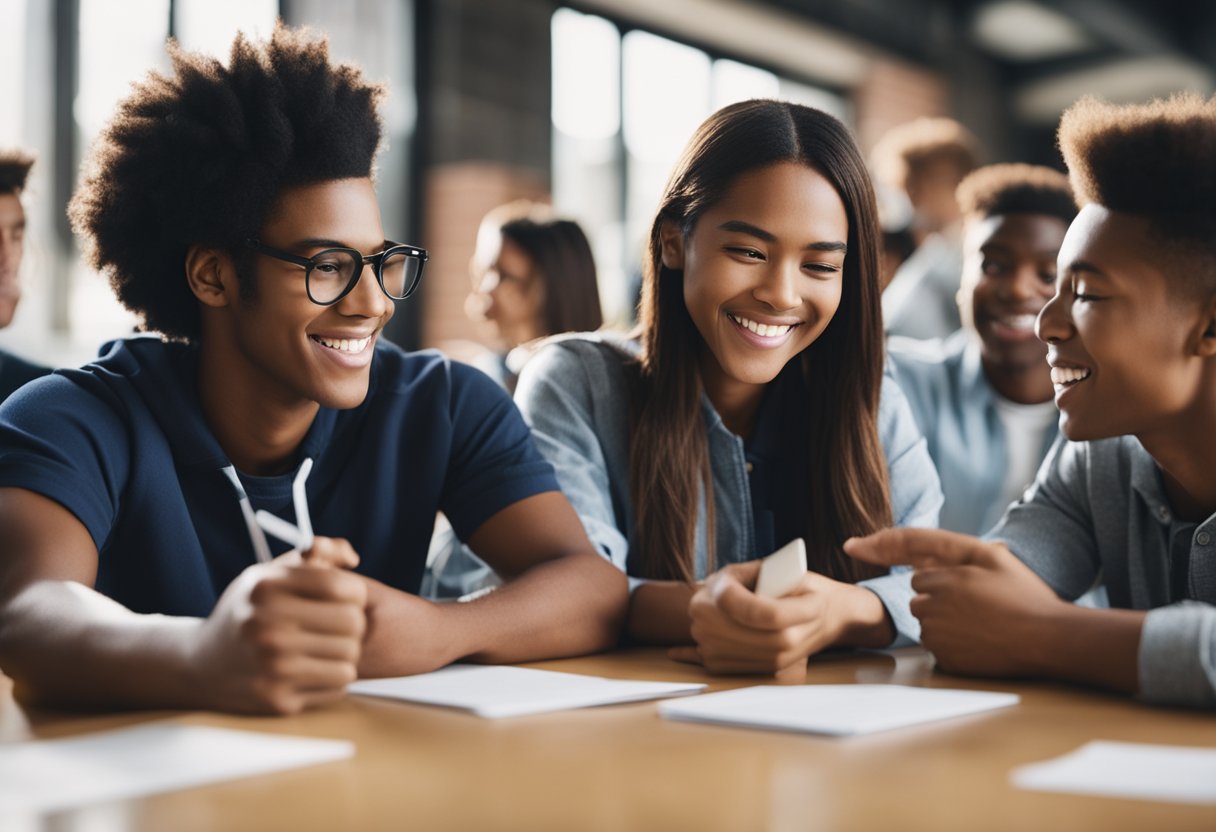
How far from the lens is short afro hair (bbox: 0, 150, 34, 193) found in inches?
96.5

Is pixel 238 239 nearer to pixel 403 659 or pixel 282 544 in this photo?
pixel 282 544

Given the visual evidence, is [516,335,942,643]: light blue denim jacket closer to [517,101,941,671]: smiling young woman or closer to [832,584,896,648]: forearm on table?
[517,101,941,671]: smiling young woman

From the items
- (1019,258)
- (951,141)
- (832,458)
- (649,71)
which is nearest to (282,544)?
(832,458)

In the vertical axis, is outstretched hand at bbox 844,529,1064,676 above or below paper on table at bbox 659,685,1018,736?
above

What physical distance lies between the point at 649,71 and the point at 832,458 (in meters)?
5.61

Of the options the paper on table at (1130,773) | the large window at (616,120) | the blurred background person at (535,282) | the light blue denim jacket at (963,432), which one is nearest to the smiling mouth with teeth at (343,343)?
the paper on table at (1130,773)

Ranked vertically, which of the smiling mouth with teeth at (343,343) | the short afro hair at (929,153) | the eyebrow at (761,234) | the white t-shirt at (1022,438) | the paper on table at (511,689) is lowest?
the paper on table at (511,689)

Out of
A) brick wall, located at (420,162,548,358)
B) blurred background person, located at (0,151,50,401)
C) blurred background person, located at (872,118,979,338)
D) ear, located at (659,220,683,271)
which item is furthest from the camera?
brick wall, located at (420,162,548,358)

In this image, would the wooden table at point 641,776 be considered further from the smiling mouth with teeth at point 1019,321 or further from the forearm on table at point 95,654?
the smiling mouth with teeth at point 1019,321

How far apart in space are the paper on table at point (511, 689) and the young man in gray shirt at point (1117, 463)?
30 cm

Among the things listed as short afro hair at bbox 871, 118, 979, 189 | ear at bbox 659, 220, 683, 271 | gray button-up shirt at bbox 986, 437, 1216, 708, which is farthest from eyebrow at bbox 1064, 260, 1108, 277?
short afro hair at bbox 871, 118, 979, 189

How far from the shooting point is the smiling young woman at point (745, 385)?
5.79 ft

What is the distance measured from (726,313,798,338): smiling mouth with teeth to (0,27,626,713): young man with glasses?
1.12 feet

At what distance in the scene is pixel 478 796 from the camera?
2.78ft
